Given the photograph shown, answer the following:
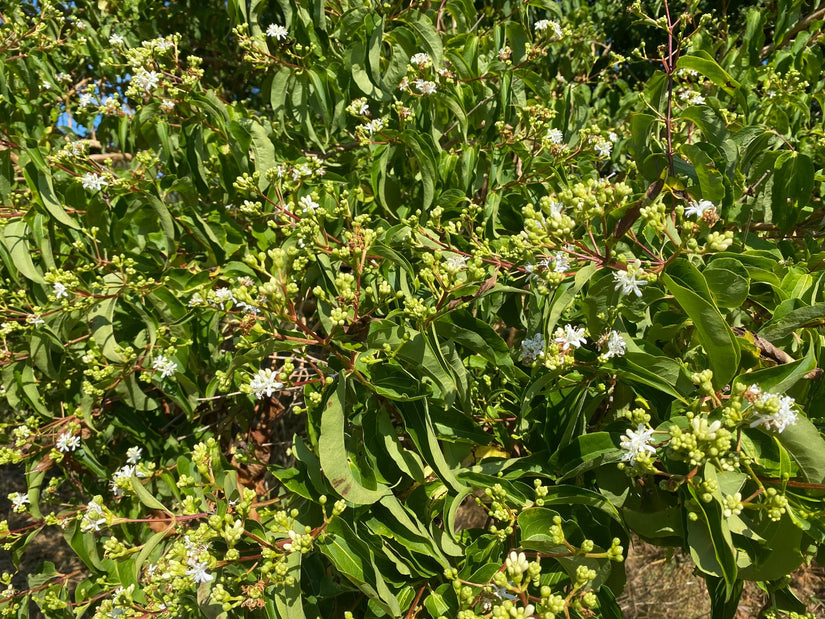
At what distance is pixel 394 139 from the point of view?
216 centimetres

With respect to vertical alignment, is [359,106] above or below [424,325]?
above

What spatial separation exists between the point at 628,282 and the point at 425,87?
1306 mm

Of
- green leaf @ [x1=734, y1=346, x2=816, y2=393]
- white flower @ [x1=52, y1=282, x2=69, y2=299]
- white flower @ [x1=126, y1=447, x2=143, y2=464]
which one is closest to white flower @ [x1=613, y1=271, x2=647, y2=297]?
green leaf @ [x1=734, y1=346, x2=816, y2=393]

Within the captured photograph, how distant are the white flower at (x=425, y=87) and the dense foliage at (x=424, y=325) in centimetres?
4

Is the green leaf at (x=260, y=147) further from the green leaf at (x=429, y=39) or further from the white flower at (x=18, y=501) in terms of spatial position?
the white flower at (x=18, y=501)

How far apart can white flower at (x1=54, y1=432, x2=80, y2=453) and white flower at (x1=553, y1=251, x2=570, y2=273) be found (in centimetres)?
199

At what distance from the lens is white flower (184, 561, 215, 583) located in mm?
1458

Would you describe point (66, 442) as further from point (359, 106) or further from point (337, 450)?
point (359, 106)

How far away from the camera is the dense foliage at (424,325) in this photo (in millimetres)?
1317

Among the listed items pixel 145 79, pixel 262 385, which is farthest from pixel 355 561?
pixel 145 79

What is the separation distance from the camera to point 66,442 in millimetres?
2230

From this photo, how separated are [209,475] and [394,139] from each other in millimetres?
1368

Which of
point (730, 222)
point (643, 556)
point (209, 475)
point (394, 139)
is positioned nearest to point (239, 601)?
point (209, 475)

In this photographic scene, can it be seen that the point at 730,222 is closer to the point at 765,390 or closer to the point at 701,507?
the point at 765,390
